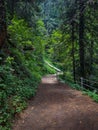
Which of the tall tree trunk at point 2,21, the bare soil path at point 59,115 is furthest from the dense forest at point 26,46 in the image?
the bare soil path at point 59,115

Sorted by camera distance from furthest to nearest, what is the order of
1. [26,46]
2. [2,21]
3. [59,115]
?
[26,46], [2,21], [59,115]

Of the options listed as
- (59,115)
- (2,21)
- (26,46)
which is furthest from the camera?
(26,46)

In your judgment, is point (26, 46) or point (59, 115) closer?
point (59, 115)

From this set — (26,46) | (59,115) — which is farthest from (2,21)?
(26,46)

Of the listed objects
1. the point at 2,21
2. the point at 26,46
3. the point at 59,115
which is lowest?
the point at 59,115

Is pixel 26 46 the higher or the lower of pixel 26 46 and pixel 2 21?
the lower

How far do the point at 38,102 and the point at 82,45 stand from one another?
8130mm

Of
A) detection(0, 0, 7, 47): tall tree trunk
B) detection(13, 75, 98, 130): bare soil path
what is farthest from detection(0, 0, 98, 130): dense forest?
detection(13, 75, 98, 130): bare soil path

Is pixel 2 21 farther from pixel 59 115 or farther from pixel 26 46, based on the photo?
pixel 26 46

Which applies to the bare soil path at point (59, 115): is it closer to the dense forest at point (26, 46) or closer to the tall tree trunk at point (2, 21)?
the dense forest at point (26, 46)

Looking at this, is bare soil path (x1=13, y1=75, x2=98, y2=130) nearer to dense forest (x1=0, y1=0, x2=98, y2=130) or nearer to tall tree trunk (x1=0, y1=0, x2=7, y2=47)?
dense forest (x1=0, y1=0, x2=98, y2=130)

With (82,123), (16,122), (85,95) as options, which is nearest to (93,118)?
(82,123)

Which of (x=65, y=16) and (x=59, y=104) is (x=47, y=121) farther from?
(x=65, y=16)

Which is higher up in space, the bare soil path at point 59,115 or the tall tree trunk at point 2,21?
the tall tree trunk at point 2,21
